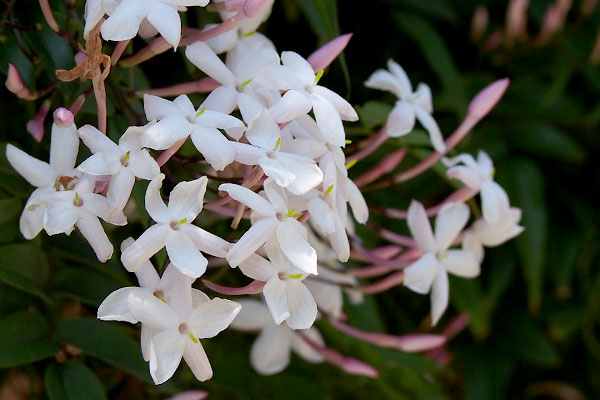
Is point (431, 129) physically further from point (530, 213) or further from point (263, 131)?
point (530, 213)

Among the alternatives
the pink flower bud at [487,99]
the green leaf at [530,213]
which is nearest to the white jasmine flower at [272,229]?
the pink flower bud at [487,99]

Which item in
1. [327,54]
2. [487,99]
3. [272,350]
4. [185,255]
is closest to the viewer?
[185,255]

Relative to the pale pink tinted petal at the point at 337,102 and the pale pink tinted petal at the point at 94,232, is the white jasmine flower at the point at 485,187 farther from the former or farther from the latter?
the pale pink tinted petal at the point at 94,232

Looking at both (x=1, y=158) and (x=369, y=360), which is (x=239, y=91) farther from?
(x=369, y=360)

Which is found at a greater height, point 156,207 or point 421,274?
point 156,207

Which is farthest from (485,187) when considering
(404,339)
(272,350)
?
(272,350)

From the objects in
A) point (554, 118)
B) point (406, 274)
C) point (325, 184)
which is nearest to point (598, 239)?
point (554, 118)
